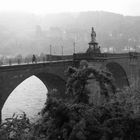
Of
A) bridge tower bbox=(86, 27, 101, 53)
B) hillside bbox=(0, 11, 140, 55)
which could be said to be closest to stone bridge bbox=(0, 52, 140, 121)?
bridge tower bbox=(86, 27, 101, 53)

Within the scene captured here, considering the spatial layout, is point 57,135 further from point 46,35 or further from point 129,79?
point 46,35

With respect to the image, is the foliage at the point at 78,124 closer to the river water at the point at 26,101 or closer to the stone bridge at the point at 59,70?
the stone bridge at the point at 59,70

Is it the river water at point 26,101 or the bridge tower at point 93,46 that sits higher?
the bridge tower at point 93,46

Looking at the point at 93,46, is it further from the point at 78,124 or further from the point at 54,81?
the point at 78,124

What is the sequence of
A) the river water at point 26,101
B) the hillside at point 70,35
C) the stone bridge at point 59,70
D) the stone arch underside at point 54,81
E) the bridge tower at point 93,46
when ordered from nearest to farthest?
the stone bridge at point 59,70 < the bridge tower at point 93,46 < the stone arch underside at point 54,81 < the river water at point 26,101 < the hillside at point 70,35

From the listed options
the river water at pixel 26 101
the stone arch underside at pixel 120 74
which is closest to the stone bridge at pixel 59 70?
the stone arch underside at pixel 120 74

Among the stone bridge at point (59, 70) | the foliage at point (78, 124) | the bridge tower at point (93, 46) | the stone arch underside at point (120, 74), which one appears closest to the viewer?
the foliage at point (78, 124)

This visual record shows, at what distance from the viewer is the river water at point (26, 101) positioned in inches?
1228

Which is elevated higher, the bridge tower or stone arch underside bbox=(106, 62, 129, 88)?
the bridge tower

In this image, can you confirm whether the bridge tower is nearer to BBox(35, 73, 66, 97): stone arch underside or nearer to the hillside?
BBox(35, 73, 66, 97): stone arch underside

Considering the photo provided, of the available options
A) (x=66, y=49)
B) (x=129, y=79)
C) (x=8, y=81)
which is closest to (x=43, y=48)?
(x=66, y=49)

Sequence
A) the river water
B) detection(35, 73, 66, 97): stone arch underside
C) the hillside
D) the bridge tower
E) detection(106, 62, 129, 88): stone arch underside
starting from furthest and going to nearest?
the hillside, detection(106, 62, 129, 88): stone arch underside, the river water, detection(35, 73, 66, 97): stone arch underside, the bridge tower

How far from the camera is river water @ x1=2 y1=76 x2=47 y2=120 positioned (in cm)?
3119

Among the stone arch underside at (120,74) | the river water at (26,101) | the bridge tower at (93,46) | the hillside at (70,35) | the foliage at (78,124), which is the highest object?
the hillside at (70,35)
